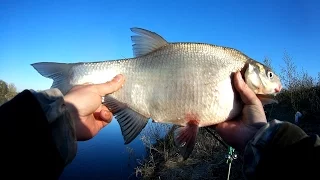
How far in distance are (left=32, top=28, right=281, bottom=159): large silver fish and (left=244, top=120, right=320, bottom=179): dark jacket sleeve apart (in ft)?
2.75

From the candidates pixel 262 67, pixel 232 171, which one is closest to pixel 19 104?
pixel 262 67

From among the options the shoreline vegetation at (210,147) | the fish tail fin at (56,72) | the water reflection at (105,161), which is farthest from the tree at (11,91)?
the fish tail fin at (56,72)

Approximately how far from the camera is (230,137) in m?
3.09

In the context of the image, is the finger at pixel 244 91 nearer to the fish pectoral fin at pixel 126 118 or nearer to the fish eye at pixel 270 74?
the fish eye at pixel 270 74

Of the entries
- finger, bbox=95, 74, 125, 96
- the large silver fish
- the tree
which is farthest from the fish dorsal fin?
the tree

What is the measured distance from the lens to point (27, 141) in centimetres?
151

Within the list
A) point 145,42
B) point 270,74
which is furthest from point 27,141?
point 270,74

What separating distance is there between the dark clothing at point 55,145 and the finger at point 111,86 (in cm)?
94

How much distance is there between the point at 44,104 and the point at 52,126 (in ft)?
0.45

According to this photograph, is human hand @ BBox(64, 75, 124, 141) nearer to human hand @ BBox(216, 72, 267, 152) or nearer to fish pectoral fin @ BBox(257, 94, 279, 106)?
human hand @ BBox(216, 72, 267, 152)

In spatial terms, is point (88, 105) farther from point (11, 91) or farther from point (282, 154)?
point (11, 91)

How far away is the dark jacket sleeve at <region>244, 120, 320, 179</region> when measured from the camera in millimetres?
1875

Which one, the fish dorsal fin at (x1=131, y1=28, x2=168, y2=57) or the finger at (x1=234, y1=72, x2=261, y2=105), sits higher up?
the fish dorsal fin at (x1=131, y1=28, x2=168, y2=57)

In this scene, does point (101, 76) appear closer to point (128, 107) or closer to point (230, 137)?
point (128, 107)
